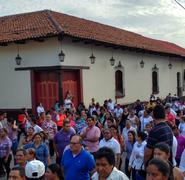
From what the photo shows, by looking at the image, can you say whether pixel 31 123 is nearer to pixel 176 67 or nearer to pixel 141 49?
pixel 141 49

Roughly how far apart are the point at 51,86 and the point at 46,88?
11.7 inches

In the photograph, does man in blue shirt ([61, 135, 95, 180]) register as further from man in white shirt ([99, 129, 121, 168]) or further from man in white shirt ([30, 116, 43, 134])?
man in white shirt ([30, 116, 43, 134])

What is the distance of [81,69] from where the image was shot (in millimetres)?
20922

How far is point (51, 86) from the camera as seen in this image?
20188 mm

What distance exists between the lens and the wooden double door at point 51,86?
1984 cm

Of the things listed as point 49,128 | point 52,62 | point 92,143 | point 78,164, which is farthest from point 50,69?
point 78,164

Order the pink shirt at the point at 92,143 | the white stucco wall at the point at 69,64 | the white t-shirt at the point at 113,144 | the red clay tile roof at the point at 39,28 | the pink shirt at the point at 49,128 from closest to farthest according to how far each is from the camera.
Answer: the white t-shirt at the point at 113,144
the pink shirt at the point at 92,143
the pink shirt at the point at 49,128
the red clay tile roof at the point at 39,28
the white stucco wall at the point at 69,64

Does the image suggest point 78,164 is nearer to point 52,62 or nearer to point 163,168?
point 163,168

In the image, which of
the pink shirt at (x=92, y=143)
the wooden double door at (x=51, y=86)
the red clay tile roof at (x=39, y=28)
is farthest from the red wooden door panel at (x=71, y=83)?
the pink shirt at (x=92, y=143)

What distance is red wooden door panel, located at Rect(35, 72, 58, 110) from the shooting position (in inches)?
789

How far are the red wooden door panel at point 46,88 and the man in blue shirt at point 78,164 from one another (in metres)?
13.8

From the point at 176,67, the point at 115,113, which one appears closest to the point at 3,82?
the point at 115,113

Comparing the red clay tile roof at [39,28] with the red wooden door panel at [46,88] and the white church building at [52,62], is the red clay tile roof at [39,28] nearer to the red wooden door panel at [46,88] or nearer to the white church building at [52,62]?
the white church building at [52,62]

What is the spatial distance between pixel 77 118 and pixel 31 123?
1.78 m
